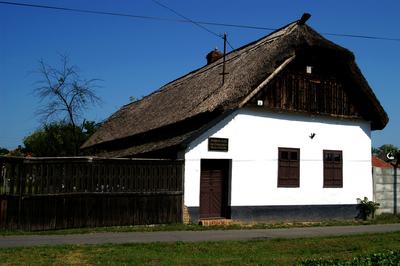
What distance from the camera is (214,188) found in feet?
60.0

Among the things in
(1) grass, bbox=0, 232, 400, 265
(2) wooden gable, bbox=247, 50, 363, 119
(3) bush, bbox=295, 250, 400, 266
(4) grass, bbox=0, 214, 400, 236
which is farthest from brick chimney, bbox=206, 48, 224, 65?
(3) bush, bbox=295, 250, 400, 266

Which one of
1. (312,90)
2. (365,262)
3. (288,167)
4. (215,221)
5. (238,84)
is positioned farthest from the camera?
(312,90)

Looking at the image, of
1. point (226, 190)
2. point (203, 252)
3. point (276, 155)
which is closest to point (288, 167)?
point (276, 155)

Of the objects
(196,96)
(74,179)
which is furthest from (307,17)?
(74,179)

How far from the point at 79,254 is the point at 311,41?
13.3m

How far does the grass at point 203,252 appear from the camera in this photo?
31.4 ft

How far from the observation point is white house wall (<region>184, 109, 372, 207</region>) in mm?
17812

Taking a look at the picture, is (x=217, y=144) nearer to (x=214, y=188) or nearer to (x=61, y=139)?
(x=214, y=188)

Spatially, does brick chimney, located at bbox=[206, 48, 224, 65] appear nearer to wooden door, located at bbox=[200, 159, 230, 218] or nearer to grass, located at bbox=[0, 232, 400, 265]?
wooden door, located at bbox=[200, 159, 230, 218]

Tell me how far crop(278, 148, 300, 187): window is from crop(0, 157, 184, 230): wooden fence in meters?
4.29

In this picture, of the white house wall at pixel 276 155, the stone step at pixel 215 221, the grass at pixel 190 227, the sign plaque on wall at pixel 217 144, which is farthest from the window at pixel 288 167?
the stone step at pixel 215 221

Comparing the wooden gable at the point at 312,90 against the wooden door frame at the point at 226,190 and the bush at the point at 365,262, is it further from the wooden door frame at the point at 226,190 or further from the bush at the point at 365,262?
the bush at the point at 365,262

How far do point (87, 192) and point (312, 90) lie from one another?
33.1ft

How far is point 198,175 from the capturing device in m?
17.5
